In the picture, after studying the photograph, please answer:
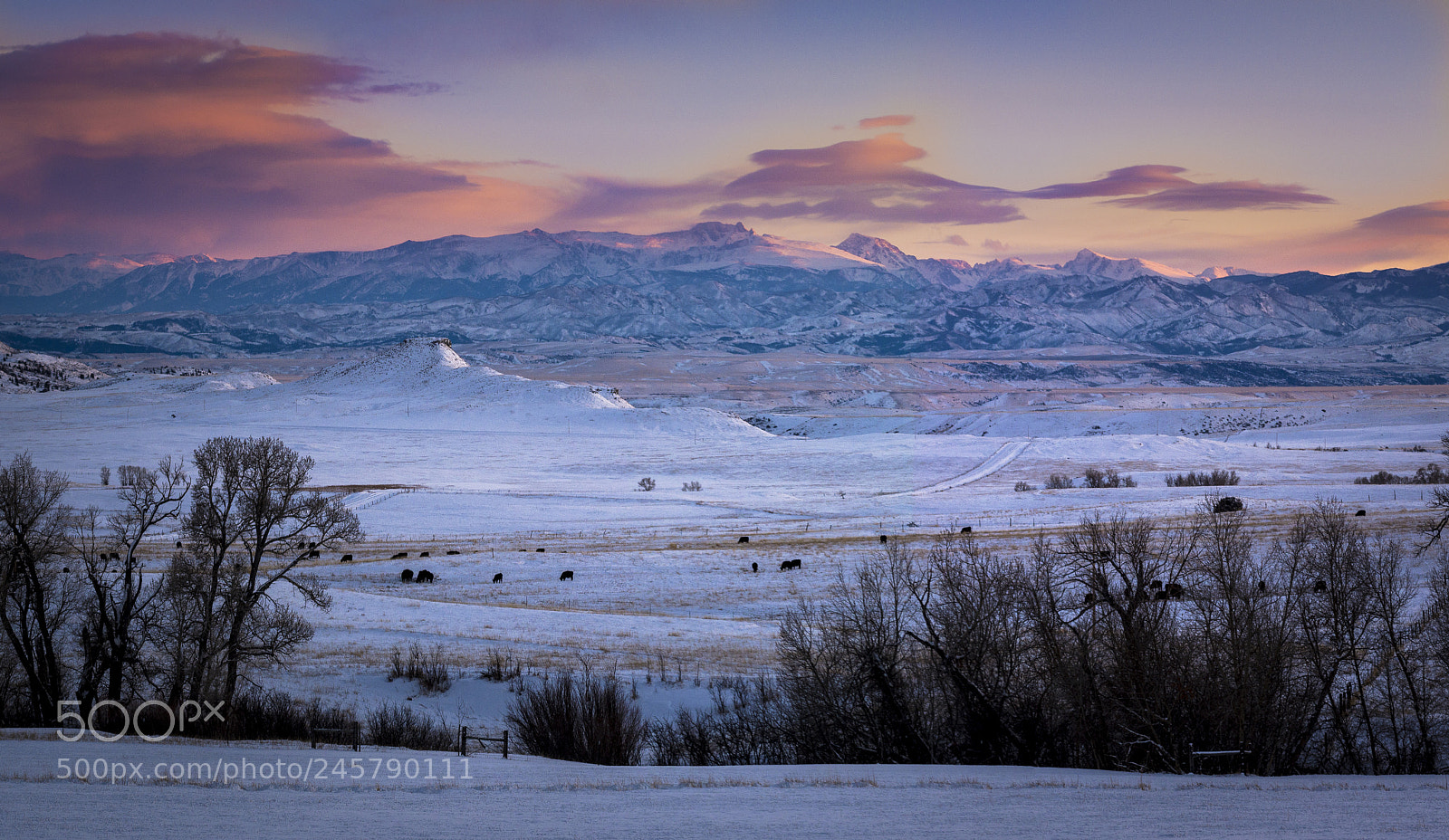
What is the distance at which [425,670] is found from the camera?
85.7 ft

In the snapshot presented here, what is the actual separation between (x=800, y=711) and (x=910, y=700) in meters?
2.56

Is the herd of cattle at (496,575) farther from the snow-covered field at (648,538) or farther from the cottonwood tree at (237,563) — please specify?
the cottonwood tree at (237,563)

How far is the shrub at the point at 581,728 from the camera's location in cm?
1995

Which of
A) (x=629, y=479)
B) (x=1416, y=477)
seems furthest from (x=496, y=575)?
(x=1416, y=477)

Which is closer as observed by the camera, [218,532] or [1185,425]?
[218,532]

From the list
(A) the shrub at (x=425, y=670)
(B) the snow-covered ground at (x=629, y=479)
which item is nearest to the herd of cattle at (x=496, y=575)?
(B) the snow-covered ground at (x=629, y=479)

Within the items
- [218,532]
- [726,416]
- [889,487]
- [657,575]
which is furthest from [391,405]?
[218,532]

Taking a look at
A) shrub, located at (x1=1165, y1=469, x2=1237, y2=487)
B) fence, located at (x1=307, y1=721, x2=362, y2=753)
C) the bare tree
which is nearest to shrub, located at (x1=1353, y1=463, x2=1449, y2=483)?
shrub, located at (x1=1165, y1=469, x2=1237, y2=487)

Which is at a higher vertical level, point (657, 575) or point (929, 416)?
point (929, 416)

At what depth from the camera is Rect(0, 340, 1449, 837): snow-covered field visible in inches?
532

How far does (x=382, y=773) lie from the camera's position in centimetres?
1521

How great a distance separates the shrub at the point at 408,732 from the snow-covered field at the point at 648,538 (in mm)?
1928

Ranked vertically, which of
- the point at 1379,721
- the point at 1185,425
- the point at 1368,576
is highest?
the point at 1185,425

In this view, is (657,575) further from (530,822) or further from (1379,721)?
(530,822)
